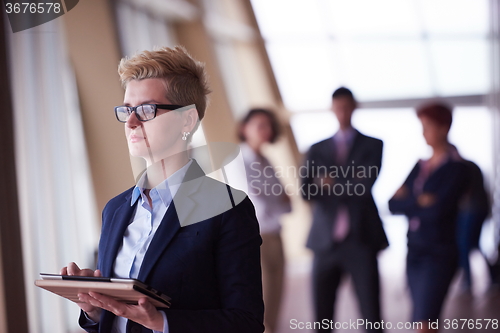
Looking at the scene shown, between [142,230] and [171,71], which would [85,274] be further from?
[171,71]

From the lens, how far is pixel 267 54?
9.21 ft

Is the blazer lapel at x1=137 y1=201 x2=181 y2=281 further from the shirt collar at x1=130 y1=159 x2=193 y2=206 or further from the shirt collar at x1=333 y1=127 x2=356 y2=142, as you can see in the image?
the shirt collar at x1=333 y1=127 x2=356 y2=142

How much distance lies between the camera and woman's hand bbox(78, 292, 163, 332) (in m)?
0.93

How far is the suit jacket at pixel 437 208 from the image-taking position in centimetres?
261

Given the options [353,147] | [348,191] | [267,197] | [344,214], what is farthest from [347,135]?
[267,197]

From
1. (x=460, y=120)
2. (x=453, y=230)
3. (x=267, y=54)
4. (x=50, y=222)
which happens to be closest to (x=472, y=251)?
(x=453, y=230)

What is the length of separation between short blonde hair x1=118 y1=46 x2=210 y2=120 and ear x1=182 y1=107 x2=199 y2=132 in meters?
0.02

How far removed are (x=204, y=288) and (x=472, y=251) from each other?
2.09m

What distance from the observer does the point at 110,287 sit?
87cm

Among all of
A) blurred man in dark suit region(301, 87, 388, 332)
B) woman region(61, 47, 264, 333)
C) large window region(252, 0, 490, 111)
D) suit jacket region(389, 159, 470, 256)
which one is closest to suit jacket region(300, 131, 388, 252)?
blurred man in dark suit region(301, 87, 388, 332)

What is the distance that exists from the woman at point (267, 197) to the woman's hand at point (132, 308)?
1.77 meters

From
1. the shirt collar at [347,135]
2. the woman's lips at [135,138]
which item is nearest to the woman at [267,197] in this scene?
the shirt collar at [347,135]

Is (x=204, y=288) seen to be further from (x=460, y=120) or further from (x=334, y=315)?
(x=460, y=120)

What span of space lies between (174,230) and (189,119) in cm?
29
